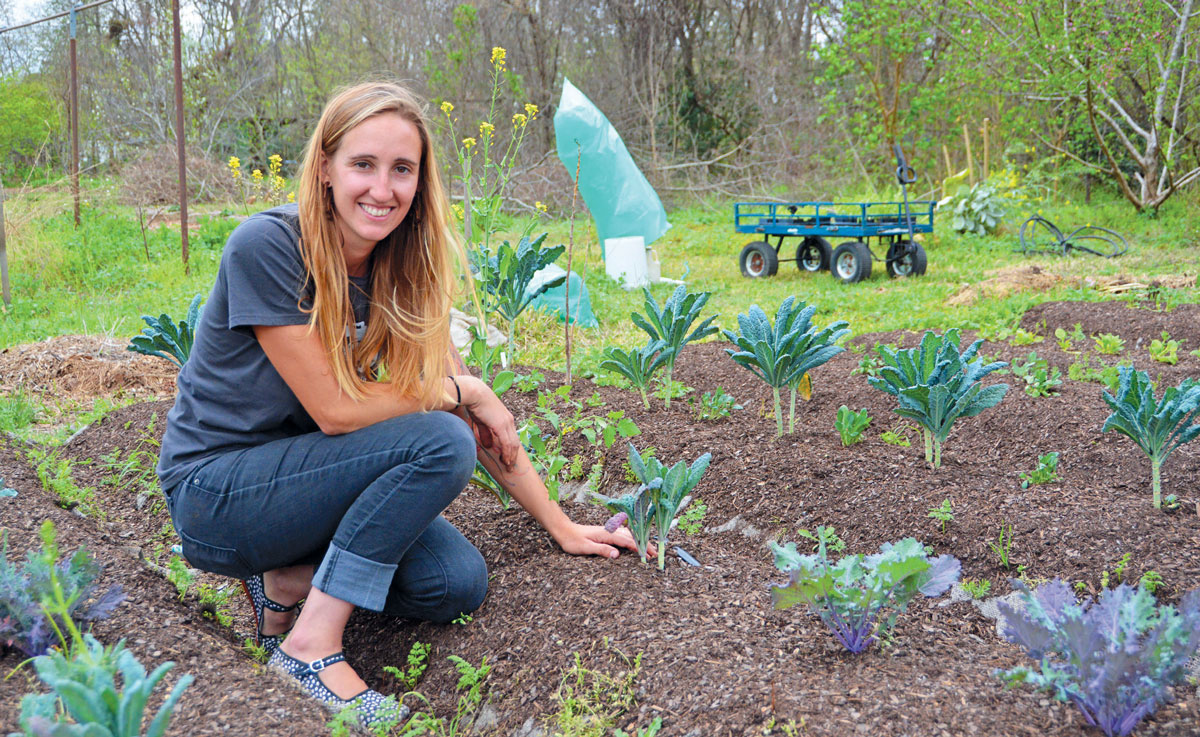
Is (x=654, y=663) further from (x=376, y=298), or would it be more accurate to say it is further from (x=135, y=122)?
(x=135, y=122)

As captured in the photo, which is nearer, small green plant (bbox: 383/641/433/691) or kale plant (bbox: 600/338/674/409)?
small green plant (bbox: 383/641/433/691)

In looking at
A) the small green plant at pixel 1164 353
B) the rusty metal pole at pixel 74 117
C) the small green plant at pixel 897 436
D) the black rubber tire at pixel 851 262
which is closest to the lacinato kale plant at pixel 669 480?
the small green plant at pixel 897 436

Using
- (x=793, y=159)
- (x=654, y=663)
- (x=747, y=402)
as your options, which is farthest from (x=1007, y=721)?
(x=793, y=159)

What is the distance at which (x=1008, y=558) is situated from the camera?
7.37 feet

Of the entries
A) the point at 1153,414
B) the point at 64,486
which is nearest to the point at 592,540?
the point at 1153,414

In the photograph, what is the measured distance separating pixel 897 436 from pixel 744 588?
51.2 inches

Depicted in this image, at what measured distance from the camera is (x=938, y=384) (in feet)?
8.43

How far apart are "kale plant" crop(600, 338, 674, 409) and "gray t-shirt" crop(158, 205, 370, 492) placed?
4.66 ft

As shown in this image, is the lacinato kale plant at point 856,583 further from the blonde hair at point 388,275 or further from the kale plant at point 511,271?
the kale plant at point 511,271

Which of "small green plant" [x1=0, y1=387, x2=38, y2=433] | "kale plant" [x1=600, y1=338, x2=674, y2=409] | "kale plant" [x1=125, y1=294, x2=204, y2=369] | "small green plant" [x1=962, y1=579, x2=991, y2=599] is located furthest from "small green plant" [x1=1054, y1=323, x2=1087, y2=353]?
"small green plant" [x1=0, y1=387, x2=38, y2=433]

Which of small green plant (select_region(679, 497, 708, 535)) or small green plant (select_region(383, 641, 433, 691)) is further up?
Answer: small green plant (select_region(679, 497, 708, 535))

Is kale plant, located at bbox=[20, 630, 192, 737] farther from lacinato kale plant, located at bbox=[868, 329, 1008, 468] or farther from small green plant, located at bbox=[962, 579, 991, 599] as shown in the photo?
lacinato kale plant, located at bbox=[868, 329, 1008, 468]

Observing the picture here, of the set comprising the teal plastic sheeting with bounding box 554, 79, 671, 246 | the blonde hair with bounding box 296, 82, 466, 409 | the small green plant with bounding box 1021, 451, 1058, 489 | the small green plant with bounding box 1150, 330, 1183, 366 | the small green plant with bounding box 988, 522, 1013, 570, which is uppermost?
the teal plastic sheeting with bounding box 554, 79, 671, 246

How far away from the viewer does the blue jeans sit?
1.92m
